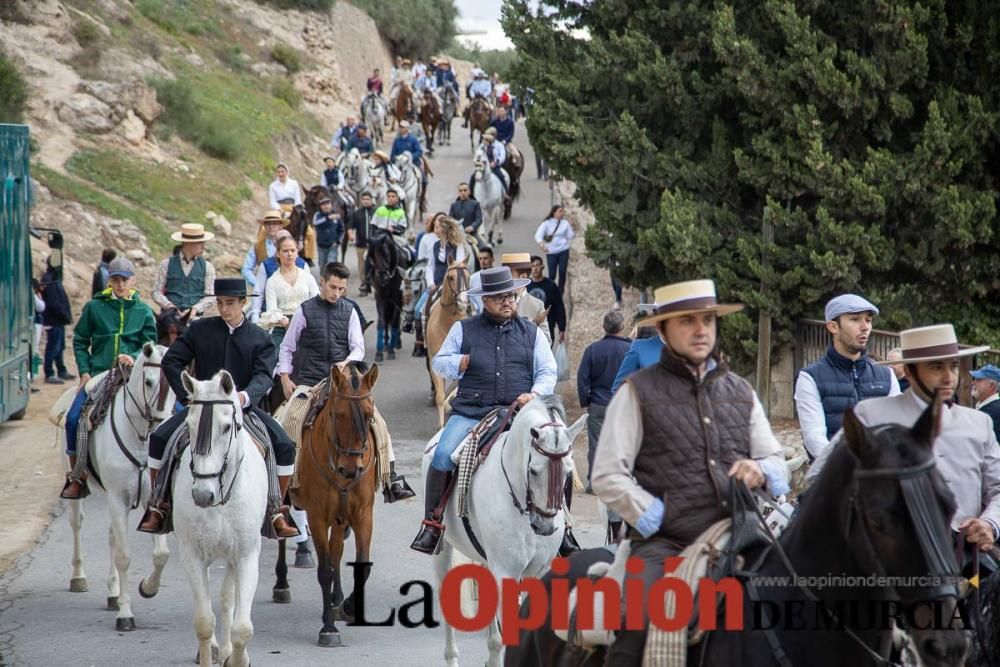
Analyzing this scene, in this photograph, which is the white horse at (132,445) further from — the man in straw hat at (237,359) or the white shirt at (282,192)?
the white shirt at (282,192)

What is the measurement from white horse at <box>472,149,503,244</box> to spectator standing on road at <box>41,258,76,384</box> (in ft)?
40.4

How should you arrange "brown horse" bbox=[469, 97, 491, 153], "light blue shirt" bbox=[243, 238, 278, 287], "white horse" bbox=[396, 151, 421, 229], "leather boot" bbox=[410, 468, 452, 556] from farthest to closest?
"brown horse" bbox=[469, 97, 491, 153], "white horse" bbox=[396, 151, 421, 229], "light blue shirt" bbox=[243, 238, 278, 287], "leather boot" bbox=[410, 468, 452, 556]

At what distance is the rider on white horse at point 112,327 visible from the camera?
498 inches

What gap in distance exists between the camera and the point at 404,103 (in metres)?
52.4

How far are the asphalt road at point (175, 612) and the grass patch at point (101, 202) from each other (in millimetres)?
15456

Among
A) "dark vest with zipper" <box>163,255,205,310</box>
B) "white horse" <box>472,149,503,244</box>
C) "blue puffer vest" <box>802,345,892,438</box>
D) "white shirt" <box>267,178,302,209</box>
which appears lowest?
"blue puffer vest" <box>802,345,892,438</box>

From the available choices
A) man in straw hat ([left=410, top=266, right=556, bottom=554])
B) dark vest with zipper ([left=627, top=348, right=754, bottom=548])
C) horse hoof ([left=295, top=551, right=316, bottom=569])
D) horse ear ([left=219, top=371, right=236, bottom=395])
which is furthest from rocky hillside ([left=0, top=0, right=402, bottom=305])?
dark vest with zipper ([left=627, top=348, right=754, bottom=548])

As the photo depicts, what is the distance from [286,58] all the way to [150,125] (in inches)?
736

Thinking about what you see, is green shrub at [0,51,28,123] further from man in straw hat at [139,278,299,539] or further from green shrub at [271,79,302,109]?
man in straw hat at [139,278,299,539]

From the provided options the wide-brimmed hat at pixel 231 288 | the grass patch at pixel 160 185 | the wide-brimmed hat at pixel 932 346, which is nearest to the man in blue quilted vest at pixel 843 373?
the wide-brimmed hat at pixel 932 346

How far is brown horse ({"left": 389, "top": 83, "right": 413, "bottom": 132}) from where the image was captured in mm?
52375

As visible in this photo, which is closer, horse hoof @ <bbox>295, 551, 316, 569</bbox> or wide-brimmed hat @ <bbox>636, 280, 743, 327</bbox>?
wide-brimmed hat @ <bbox>636, 280, 743, 327</bbox>

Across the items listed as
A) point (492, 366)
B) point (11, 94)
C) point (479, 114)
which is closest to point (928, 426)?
point (492, 366)

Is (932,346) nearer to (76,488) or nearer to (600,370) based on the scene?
(600,370)
